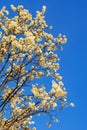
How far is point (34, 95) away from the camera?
17.8 meters

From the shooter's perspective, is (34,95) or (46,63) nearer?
(34,95)

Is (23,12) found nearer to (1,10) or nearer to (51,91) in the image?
(1,10)

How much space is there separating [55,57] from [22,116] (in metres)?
3.44

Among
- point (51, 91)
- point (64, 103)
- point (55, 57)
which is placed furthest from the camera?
point (55, 57)

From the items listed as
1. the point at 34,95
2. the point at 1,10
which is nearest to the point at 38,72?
the point at 34,95

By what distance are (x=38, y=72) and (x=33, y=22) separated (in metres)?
2.54

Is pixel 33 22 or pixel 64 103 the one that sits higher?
pixel 33 22

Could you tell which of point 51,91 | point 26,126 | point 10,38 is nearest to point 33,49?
point 10,38

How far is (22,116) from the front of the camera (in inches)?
711

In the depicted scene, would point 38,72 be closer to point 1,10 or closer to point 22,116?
point 22,116

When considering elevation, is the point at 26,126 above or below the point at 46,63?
below

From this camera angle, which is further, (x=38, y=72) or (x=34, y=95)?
(x=38, y=72)

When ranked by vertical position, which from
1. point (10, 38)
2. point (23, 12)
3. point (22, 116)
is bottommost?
point (22, 116)

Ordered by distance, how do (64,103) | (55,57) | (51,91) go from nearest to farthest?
(51,91) → (64,103) → (55,57)
